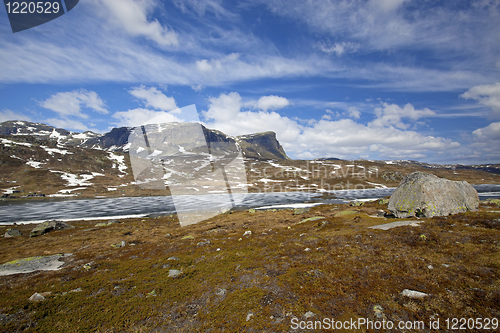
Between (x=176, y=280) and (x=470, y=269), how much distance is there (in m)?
15.3

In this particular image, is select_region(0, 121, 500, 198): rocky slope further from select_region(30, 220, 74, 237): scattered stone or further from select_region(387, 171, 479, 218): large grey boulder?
select_region(387, 171, 479, 218): large grey boulder

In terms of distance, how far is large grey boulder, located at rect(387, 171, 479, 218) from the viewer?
1917 centimetres

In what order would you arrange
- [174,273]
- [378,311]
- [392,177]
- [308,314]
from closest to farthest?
[378,311], [308,314], [174,273], [392,177]

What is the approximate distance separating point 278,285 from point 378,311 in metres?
4.42

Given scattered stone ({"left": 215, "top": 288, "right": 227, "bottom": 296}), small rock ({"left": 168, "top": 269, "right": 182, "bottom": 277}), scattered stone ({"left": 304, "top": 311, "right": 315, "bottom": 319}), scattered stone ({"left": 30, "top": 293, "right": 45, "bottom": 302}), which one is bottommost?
small rock ({"left": 168, "top": 269, "right": 182, "bottom": 277})

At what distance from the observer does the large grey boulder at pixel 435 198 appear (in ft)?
Result: 62.9

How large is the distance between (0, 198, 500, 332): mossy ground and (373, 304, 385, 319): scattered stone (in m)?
0.13

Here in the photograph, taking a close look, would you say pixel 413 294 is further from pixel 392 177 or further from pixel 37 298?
pixel 392 177

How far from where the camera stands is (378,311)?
750 centimetres

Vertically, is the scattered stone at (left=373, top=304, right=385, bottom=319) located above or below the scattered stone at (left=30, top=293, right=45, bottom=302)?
above

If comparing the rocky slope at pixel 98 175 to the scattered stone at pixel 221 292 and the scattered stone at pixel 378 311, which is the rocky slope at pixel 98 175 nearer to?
the scattered stone at pixel 221 292

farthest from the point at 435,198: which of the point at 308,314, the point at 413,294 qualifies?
the point at 308,314

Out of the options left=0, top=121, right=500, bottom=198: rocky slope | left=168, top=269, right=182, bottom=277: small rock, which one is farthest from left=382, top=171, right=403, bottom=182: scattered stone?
left=168, top=269, right=182, bottom=277: small rock

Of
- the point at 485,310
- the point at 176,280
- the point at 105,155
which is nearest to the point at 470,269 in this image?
the point at 485,310
